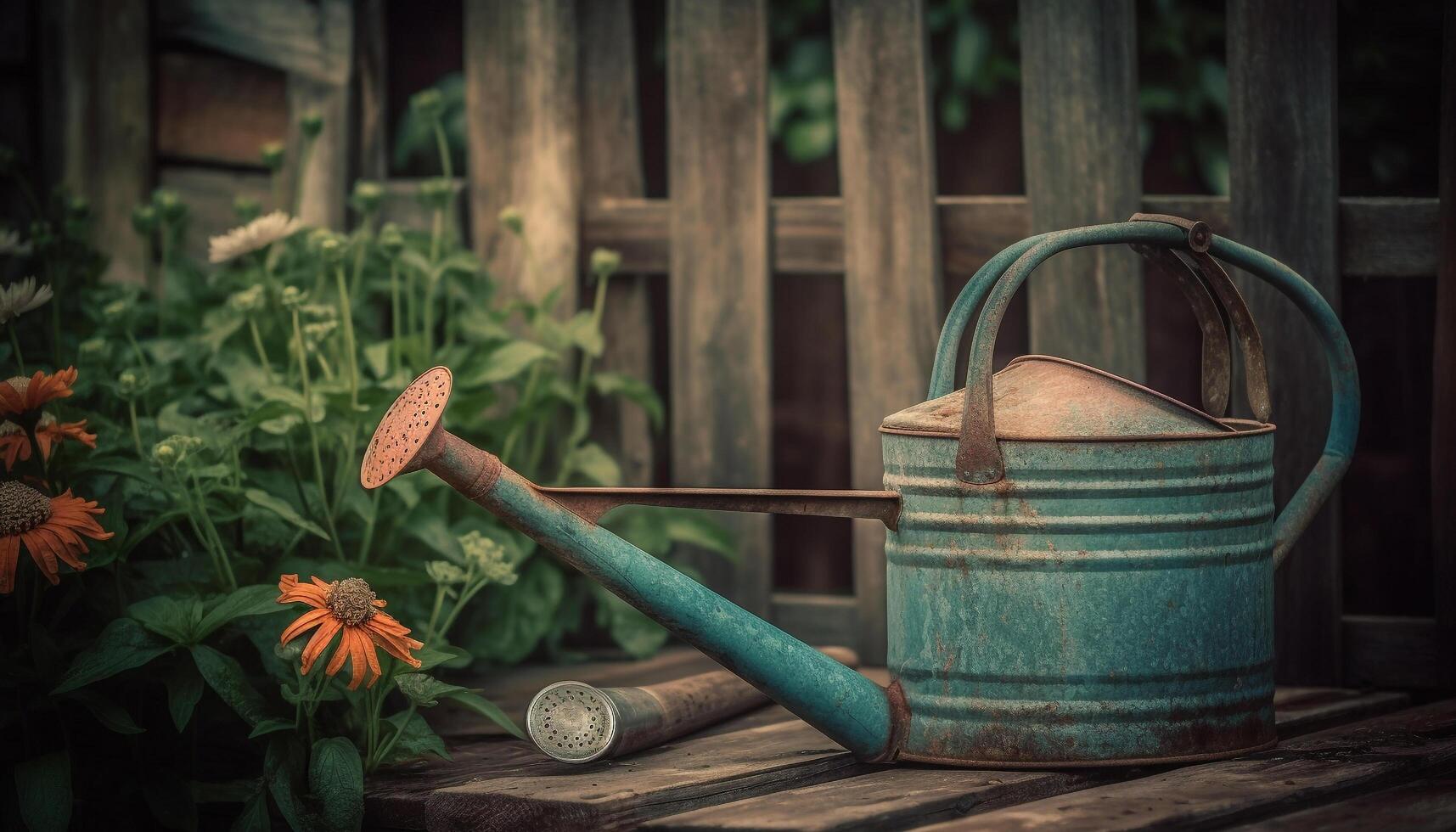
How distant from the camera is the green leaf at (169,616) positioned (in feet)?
7.00

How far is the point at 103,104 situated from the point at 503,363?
4.11 feet

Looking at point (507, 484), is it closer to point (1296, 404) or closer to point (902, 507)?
point (902, 507)

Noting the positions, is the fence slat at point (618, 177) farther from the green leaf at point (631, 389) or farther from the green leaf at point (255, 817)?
the green leaf at point (255, 817)

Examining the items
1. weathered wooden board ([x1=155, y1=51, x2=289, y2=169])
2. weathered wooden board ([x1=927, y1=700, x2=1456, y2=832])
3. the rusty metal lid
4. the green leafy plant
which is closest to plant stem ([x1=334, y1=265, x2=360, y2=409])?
the green leafy plant

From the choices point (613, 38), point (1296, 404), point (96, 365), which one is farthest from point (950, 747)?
point (613, 38)

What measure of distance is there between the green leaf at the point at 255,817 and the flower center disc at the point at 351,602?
0.97 feet

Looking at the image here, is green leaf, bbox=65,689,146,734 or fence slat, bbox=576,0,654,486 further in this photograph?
fence slat, bbox=576,0,654,486

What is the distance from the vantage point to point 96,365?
271cm

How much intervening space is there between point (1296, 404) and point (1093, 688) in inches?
37.8

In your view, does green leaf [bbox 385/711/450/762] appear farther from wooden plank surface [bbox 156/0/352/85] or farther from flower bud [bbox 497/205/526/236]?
wooden plank surface [bbox 156/0/352/85]

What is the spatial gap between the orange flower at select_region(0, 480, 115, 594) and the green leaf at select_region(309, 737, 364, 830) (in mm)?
421

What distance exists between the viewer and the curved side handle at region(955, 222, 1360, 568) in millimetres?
2039

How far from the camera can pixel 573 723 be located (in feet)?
7.23

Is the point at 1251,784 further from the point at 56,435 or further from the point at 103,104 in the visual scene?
the point at 103,104
